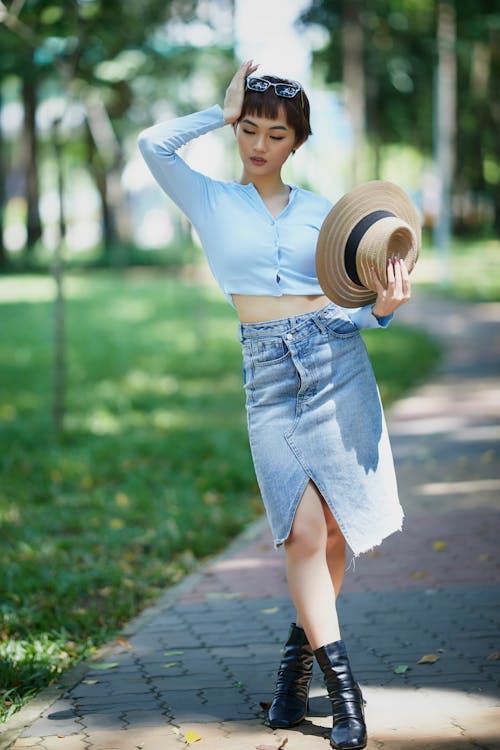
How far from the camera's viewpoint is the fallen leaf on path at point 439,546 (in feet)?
20.8

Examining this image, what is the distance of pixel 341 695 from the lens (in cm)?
367

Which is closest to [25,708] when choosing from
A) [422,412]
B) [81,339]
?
[422,412]

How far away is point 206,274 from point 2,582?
29817 mm

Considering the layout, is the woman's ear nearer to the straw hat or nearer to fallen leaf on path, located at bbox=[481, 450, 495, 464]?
the straw hat

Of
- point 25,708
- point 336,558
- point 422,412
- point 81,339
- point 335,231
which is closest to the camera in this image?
point 335,231

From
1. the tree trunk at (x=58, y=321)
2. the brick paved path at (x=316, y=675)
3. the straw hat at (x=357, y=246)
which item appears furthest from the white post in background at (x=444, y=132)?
the straw hat at (x=357, y=246)

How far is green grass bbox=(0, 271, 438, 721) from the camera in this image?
544cm

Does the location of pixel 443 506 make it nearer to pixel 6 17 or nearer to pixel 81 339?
pixel 6 17

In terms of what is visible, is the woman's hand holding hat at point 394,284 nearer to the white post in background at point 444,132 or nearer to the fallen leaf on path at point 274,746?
the fallen leaf on path at point 274,746

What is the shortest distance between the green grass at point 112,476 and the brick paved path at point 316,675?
0.73 ft

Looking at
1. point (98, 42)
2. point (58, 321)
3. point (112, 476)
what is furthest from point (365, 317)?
point (98, 42)

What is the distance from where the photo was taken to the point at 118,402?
12.1 metres

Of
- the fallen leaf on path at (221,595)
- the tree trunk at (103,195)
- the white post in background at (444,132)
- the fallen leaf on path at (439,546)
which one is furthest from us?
the tree trunk at (103,195)

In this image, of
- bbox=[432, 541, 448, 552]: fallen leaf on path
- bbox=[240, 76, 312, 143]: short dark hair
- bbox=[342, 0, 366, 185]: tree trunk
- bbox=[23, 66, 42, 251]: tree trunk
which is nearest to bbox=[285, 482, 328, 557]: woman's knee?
bbox=[240, 76, 312, 143]: short dark hair
